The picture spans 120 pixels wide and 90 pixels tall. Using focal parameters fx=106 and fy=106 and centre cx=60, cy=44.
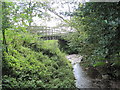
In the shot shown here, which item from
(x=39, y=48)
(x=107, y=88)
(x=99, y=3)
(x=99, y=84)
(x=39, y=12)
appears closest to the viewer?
(x=99, y=3)

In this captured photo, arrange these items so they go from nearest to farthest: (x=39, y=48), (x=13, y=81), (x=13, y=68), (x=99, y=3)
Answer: (x=99, y=3) < (x=13, y=81) < (x=13, y=68) < (x=39, y=48)

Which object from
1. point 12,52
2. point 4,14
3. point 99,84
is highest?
point 4,14

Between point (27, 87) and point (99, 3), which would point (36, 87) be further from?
point (99, 3)

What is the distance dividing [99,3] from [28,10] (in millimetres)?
1631

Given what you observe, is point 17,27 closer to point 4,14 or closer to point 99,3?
point 4,14

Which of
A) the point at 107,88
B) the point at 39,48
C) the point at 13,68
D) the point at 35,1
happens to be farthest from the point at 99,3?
the point at 39,48

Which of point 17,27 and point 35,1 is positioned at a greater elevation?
point 35,1

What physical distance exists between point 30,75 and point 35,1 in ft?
6.36

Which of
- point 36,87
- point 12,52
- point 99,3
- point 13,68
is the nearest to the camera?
point 99,3

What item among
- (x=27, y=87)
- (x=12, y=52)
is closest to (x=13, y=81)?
(x=27, y=87)

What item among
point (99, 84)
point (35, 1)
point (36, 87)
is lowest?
point (99, 84)

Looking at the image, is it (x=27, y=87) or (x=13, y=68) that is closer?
(x=27, y=87)

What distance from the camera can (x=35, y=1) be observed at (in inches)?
111

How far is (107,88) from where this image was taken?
11.8 feet
